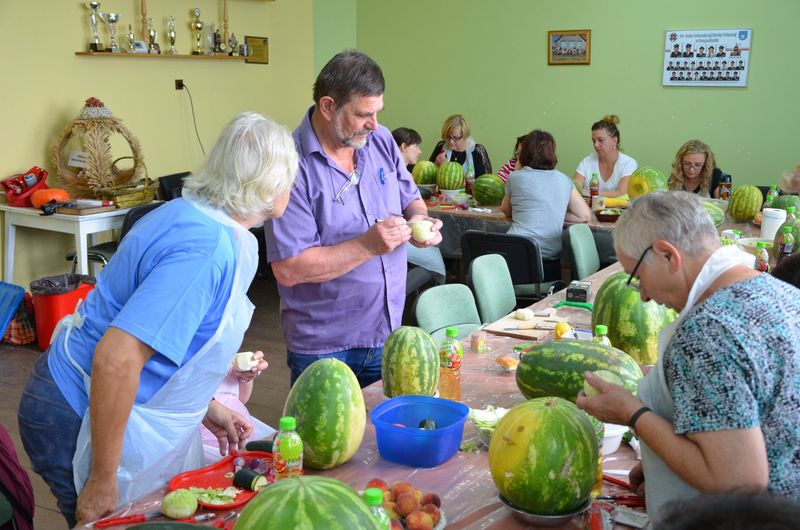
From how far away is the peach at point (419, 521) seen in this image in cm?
172

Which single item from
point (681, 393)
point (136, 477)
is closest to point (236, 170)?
point (136, 477)

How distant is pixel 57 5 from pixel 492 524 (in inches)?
226

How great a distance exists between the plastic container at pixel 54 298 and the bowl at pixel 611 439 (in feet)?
13.9

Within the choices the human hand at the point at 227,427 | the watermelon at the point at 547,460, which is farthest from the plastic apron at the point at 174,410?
the watermelon at the point at 547,460

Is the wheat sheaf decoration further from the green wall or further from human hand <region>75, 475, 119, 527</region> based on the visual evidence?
human hand <region>75, 475, 119, 527</region>

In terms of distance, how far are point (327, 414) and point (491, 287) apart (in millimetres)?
2200

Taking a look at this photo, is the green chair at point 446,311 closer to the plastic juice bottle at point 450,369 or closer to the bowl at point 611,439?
the plastic juice bottle at point 450,369

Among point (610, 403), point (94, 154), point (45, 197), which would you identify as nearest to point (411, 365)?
point (610, 403)

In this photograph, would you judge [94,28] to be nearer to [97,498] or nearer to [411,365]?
[411,365]

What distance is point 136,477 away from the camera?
203cm

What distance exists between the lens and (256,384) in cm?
494

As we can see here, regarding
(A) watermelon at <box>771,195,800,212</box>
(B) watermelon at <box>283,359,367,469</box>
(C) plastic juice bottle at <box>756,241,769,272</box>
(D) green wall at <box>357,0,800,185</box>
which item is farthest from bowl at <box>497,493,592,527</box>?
(D) green wall at <box>357,0,800,185</box>

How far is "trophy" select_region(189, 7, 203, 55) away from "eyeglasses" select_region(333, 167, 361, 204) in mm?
4862

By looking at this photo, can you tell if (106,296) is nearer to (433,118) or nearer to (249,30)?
(249,30)
